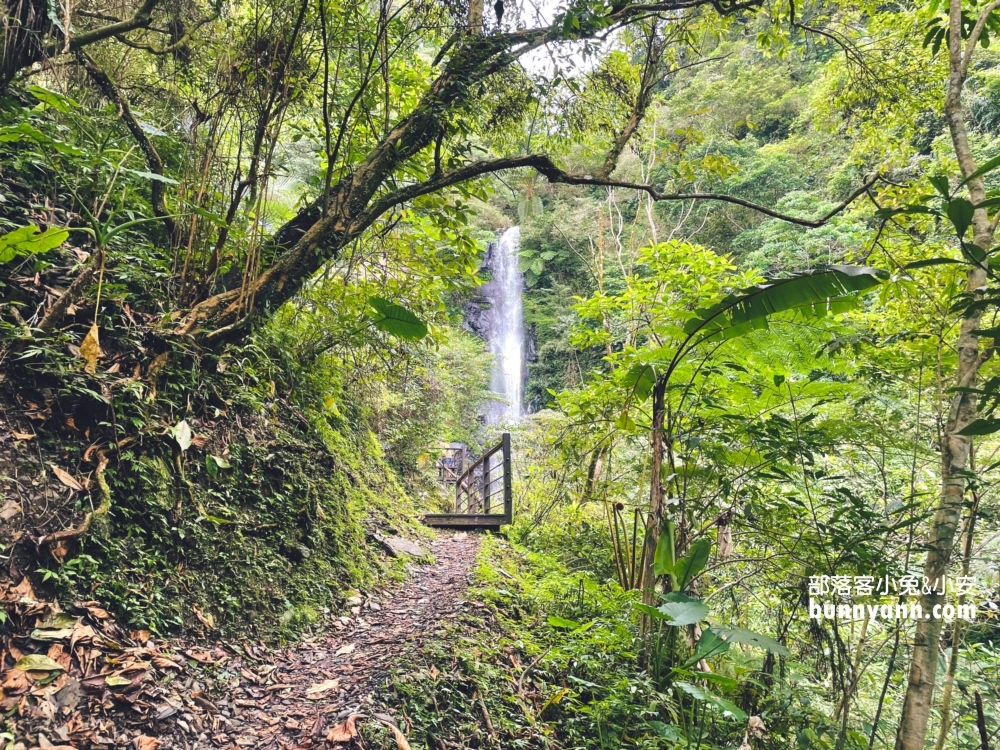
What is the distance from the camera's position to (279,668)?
2.75 meters

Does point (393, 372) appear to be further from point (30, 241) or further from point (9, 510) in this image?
point (9, 510)

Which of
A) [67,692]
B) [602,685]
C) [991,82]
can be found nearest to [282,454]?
[67,692]

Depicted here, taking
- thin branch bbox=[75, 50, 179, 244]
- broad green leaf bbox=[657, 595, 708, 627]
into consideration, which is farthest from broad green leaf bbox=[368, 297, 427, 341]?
broad green leaf bbox=[657, 595, 708, 627]

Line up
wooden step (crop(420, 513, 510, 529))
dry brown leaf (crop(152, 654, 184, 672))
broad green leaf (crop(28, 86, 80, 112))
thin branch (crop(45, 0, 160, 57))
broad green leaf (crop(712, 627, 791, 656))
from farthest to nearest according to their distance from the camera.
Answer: wooden step (crop(420, 513, 510, 529)) → thin branch (crop(45, 0, 160, 57)) → broad green leaf (crop(28, 86, 80, 112)) → dry brown leaf (crop(152, 654, 184, 672)) → broad green leaf (crop(712, 627, 791, 656))

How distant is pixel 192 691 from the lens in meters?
2.22

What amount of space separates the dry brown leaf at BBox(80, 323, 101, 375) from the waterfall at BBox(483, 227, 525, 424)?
18.0 meters

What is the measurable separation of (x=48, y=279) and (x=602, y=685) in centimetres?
384

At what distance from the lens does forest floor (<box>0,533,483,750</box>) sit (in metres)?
1.78

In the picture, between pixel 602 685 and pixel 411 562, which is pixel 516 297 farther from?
pixel 602 685

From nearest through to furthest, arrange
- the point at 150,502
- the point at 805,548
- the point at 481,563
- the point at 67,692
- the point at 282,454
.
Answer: the point at 67,692 → the point at 150,502 → the point at 805,548 → the point at 282,454 → the point at 481,563

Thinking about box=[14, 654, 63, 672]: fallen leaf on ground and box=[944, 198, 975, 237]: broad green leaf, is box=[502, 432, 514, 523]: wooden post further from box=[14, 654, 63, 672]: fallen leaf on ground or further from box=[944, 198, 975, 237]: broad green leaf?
box=[944, 198, 975, 237]: broad green leaf

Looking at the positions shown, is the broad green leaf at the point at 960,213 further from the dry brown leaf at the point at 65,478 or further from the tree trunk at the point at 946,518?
the dry brown leaf at the point at 65,478

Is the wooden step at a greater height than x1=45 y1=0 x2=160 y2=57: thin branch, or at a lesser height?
lesser

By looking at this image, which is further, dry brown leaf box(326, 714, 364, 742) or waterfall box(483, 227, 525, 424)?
waterfall box(483, 227, 525, 424)
